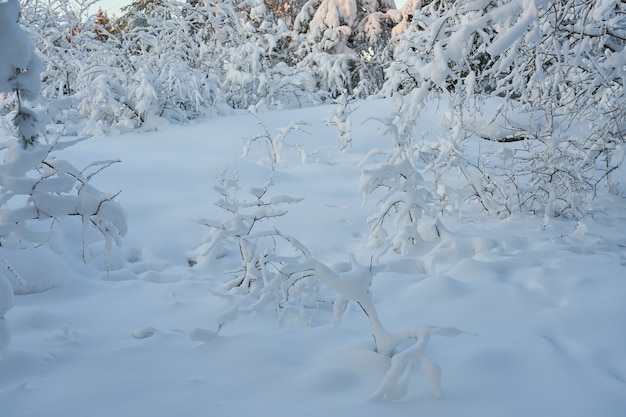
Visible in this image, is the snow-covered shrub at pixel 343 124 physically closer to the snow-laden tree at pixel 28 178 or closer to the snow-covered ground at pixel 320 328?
the snow-covered ground at pixel 320 328

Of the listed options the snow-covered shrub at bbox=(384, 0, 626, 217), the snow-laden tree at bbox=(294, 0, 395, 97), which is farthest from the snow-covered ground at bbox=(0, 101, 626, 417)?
the snow-laden tree at bbox=(294, 0, 395, 97)

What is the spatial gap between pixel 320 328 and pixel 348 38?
14410mm

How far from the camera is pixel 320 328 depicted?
8.14 feet

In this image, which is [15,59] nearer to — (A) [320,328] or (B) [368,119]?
(A) [320,328]

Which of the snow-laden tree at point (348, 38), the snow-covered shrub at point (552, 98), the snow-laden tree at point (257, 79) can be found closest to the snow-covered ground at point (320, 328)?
the snow-covered shrub at point (552, 98)

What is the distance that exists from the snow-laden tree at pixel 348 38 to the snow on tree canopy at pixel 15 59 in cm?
1299

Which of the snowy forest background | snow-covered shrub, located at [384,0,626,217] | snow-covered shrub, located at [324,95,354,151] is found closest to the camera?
the snowy forest background

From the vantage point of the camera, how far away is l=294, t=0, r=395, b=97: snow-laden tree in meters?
14.4

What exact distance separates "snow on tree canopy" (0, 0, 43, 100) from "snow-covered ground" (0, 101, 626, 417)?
3.43 feet

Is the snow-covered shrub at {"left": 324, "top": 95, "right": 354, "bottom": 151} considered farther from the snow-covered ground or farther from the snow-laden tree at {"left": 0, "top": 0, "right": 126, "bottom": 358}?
the snow-laden tree at {"left": 0, "top": 0, "right": 126, "bottom": 358}

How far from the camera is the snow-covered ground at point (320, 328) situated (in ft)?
6.04

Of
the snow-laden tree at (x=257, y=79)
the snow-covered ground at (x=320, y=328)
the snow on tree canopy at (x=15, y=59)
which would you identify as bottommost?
the snow-covered ground at (x=320, y=328)

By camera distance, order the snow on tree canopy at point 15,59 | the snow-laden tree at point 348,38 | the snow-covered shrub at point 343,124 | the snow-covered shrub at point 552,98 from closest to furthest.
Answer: the snow on tree canopy at point 15,59, the snow-covered shrub at point 552,98, the snow-covered shrub at point 343,124, the snow-laden tree at point 348,38

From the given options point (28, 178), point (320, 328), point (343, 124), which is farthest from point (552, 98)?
point (28, 178)
